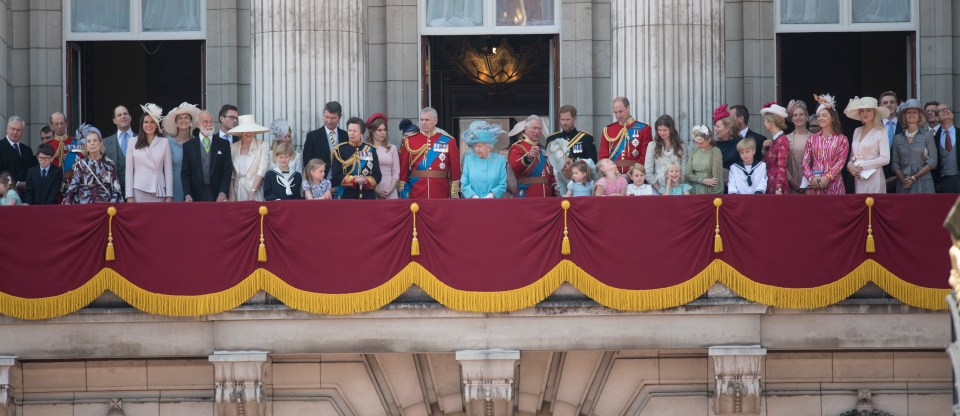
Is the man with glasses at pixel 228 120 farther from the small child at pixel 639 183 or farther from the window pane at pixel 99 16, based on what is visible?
the small child at pixel 639 183

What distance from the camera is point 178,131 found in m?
23.3

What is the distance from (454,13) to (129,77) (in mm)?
6201

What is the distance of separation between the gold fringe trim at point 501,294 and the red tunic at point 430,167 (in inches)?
67.8

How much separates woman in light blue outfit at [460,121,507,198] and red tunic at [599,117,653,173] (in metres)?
1.59

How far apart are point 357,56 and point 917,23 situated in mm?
8290

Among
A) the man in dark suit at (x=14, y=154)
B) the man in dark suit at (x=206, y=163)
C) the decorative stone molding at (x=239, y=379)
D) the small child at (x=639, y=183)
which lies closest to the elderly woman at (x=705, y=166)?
the small child at (x=639, y=183)

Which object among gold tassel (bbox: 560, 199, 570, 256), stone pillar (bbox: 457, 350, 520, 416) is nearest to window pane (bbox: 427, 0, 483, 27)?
gold tassel (bbox: 560, 199, 570, 256)

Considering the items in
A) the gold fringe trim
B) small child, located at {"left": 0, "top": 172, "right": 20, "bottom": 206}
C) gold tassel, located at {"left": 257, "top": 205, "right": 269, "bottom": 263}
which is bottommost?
the gold fringe trim

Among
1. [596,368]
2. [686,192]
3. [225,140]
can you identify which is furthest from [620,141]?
[225,140]

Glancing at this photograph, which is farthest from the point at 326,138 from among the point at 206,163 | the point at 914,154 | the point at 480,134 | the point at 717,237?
the point at 914,154

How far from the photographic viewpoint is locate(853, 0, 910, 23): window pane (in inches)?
1043

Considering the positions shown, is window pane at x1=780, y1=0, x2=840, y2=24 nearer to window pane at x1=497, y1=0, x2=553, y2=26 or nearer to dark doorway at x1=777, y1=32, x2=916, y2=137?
dark doorway at x1=777, y1=32, x2=916, y2=137

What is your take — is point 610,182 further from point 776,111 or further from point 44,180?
point 44,180

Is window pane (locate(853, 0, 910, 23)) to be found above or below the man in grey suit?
above
